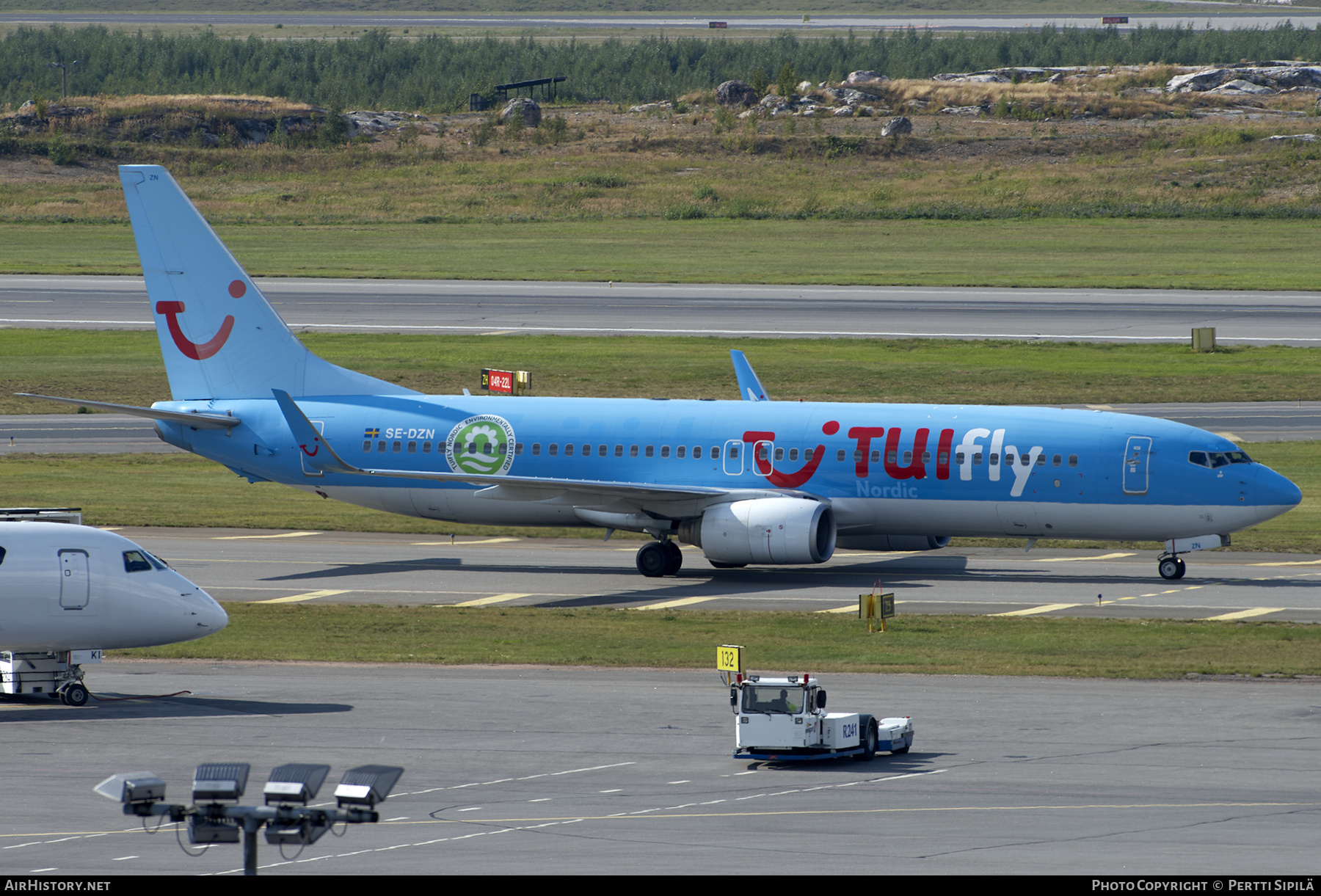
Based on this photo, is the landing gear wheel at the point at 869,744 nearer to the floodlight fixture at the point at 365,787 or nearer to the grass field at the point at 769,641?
the grass field at the point at 769,641

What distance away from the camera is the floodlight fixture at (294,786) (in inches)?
564

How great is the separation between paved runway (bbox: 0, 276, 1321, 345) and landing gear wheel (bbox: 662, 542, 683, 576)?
49047mm

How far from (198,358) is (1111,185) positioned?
119235 millimetres

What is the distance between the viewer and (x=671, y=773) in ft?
92.0

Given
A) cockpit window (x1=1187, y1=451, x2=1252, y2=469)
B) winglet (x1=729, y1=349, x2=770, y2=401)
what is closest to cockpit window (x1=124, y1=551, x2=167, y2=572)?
winglet (x1=729, y1=349, x2=770, y2=401)

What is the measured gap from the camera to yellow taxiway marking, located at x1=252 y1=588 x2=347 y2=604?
4556 centimetres

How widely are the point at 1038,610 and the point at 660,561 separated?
1162cm

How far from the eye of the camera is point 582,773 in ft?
91.9

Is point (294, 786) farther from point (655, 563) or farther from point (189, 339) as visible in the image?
point (189, 339)

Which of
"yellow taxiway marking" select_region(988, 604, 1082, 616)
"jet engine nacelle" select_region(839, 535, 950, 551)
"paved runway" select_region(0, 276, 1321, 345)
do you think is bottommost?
"yellow taxiway marking" select_region(988, 604, 1082, 616)

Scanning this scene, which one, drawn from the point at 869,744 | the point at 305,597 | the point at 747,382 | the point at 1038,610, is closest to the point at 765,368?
the point at 747,382

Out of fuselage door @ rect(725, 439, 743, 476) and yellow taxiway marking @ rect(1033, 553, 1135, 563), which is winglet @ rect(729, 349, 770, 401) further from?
yellow taxiway marking @ rect(1033, 553, 1135, 563)

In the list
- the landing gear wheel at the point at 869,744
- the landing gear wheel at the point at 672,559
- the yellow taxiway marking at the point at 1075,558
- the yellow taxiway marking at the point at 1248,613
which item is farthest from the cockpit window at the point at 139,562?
the yellow taxiway marking at the point at 1075,558

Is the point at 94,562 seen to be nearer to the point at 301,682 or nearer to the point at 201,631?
the point at 201,631
